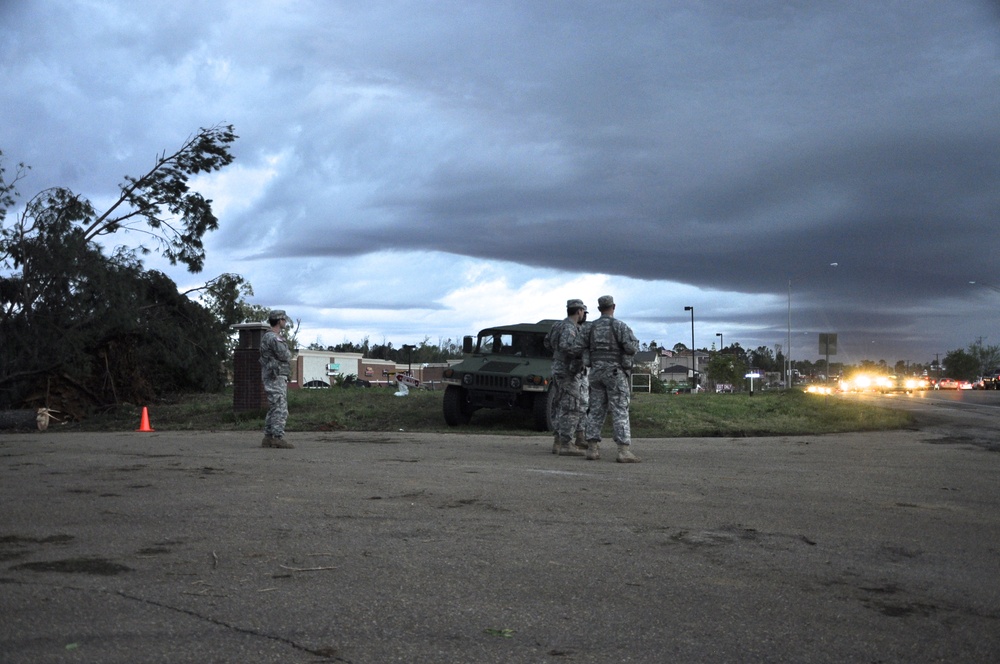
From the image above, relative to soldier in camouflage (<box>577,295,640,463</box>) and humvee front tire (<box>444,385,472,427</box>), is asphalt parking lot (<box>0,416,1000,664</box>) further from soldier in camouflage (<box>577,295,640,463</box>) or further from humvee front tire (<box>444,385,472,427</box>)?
humvee front tire (<box>444,385,472,427</box>)

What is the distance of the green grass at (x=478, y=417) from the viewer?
17.1 meters

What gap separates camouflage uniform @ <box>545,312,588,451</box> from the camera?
37.2 feet

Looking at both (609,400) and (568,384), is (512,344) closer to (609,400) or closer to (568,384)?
(568,384)

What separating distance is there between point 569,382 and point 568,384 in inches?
1.2

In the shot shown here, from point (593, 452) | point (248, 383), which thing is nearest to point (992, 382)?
point (248, 383)

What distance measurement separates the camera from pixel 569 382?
11.5 meters

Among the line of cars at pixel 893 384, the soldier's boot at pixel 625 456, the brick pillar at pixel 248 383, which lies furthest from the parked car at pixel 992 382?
the soldier's boot at pixel 625 456

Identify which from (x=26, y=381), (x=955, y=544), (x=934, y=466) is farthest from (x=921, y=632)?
(x=26, y=381)

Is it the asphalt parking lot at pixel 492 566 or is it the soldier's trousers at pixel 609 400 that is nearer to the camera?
the asphalt parking lot at pixel 492 566

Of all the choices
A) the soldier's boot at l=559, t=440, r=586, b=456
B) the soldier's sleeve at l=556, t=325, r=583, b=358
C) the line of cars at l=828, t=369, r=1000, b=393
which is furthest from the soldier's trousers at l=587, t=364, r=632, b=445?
the line of cars at l=828, t=369, r=1000, b=393

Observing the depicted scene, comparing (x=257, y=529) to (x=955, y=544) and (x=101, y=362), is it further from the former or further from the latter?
(x=101, y=362)

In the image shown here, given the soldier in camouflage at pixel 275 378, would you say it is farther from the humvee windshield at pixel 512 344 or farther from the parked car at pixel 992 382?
the parked car at pixel 992 382

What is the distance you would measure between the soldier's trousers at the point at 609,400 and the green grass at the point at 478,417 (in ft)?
17.4

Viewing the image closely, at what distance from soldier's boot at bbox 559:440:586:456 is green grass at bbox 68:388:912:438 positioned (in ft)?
15.5
